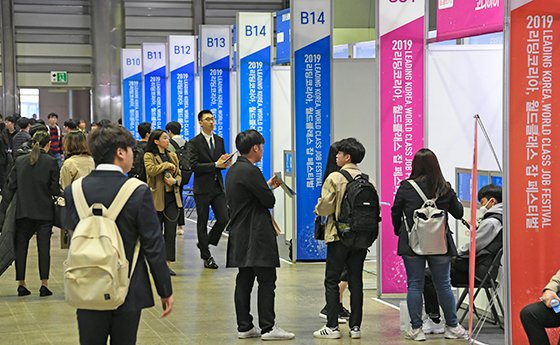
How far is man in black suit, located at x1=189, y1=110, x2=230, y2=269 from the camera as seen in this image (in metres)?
9.89

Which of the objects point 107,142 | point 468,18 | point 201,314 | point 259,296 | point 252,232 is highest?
point 468,18

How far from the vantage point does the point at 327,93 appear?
9.98m

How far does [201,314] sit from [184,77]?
878cm

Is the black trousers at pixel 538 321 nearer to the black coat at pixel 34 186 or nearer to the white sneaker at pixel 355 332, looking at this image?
the white sneaker at pixel 355 332

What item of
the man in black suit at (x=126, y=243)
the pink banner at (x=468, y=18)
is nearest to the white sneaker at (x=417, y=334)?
the pink banner at (x=468, y=18)

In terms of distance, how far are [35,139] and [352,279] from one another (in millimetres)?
3217

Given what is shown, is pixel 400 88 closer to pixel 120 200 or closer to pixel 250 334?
pixel 250 334

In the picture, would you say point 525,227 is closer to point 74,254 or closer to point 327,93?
point 74,254

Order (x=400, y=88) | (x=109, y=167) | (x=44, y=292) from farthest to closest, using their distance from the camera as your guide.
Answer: (x=44, y=292) → (x=400, y=88) → (x=109, y=167)

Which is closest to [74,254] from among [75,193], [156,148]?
[75,193]

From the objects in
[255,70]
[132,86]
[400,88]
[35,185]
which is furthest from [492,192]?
[132,86]

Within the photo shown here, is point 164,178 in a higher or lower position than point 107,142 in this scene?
lower

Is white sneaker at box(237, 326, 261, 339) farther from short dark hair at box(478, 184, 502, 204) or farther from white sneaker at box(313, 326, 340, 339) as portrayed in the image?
short dark hair at box(478, 184, 502, 204)

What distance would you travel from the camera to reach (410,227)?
6547 mm
